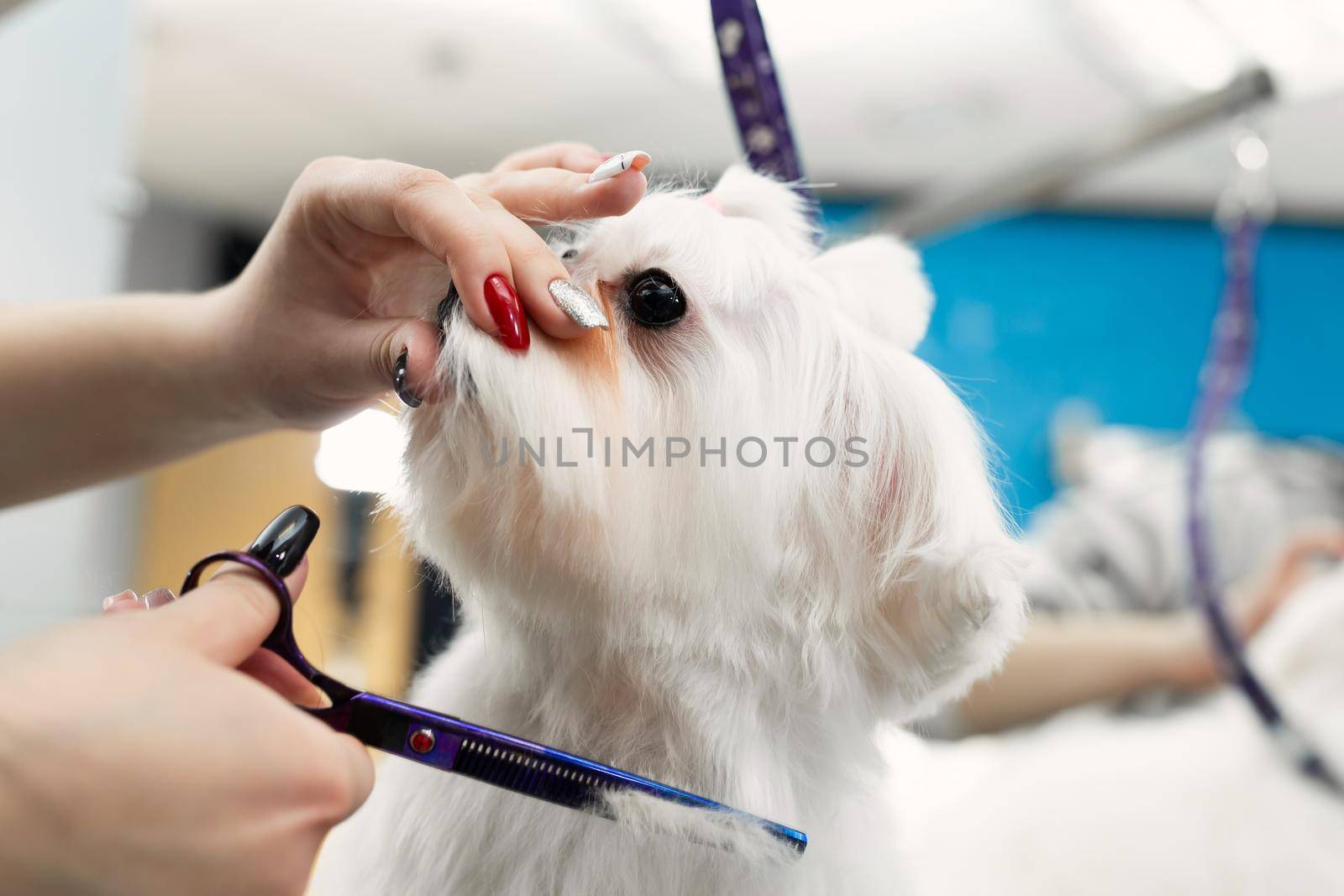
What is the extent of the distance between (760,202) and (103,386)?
39 centimetres

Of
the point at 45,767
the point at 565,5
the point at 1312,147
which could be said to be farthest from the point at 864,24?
the point at 1312,147

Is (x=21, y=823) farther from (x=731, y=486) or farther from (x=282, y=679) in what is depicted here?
(x=731, y=486)

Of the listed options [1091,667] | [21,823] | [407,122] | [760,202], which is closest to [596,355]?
[760,202]

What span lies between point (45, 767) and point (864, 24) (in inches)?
47.5

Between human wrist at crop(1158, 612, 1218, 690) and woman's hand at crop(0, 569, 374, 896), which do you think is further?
human wrist at crop(1158, 612, 1218, 690)

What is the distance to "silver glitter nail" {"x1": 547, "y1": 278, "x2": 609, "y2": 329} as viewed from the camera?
0.37 meters

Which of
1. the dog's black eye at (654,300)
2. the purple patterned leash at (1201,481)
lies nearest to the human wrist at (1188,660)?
the purple patterned leash at (1201,481)

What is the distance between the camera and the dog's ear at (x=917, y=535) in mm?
444

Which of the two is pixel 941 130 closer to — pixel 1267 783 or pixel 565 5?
pixel 565 5

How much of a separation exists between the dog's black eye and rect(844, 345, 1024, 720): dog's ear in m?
0.10

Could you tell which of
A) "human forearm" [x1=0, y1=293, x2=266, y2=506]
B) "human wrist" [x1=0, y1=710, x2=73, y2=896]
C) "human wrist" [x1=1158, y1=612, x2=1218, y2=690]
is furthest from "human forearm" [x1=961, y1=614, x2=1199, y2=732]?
"human wrist" [x1=0, y1=710, x2=73, y2=896]

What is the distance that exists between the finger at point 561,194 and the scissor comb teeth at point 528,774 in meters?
0.24

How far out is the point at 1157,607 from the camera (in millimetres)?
1430

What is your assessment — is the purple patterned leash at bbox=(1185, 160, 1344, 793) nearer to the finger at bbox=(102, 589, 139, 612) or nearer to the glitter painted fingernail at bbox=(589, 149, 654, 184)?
the glitter painted fingernail at bbox=(589, 149, 654, 184)
